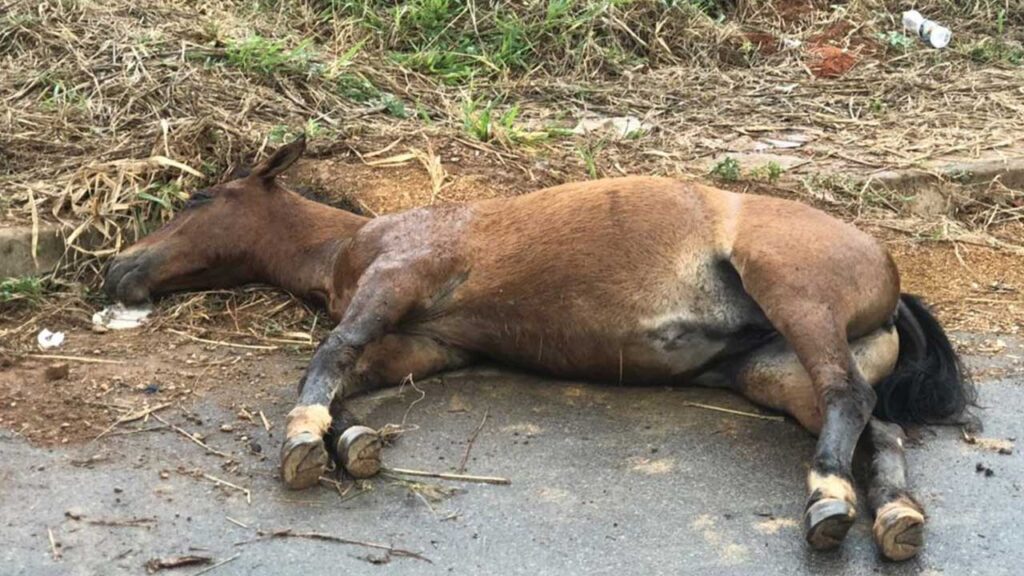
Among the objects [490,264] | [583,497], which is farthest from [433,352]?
[583,497]

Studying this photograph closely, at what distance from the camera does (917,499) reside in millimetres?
4121

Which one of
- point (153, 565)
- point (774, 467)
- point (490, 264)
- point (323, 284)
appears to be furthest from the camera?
point (323, 284)

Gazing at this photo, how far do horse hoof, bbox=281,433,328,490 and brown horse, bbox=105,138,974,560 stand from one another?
0.53 feet

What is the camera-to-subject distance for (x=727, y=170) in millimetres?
7000

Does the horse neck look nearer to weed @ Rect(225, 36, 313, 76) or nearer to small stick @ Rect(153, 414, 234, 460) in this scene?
small stick @ Rect(153, 414, 234, 460)

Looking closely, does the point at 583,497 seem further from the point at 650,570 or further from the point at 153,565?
the point at 153,565

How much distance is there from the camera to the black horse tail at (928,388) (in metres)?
4.72

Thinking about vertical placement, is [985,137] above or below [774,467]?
below

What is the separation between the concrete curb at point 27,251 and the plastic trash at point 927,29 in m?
6.81

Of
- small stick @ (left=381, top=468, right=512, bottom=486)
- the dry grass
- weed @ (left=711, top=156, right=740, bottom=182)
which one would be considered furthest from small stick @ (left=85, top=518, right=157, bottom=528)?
weed @ (left=711, top=156, right=740, bottom=182)

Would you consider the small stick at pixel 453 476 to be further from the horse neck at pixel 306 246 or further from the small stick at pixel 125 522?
the horse neck at pixel 306 246

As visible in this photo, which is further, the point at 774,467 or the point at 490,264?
the point at 490,264

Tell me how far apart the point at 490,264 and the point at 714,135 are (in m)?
3.27

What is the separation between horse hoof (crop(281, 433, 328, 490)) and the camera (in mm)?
4113
